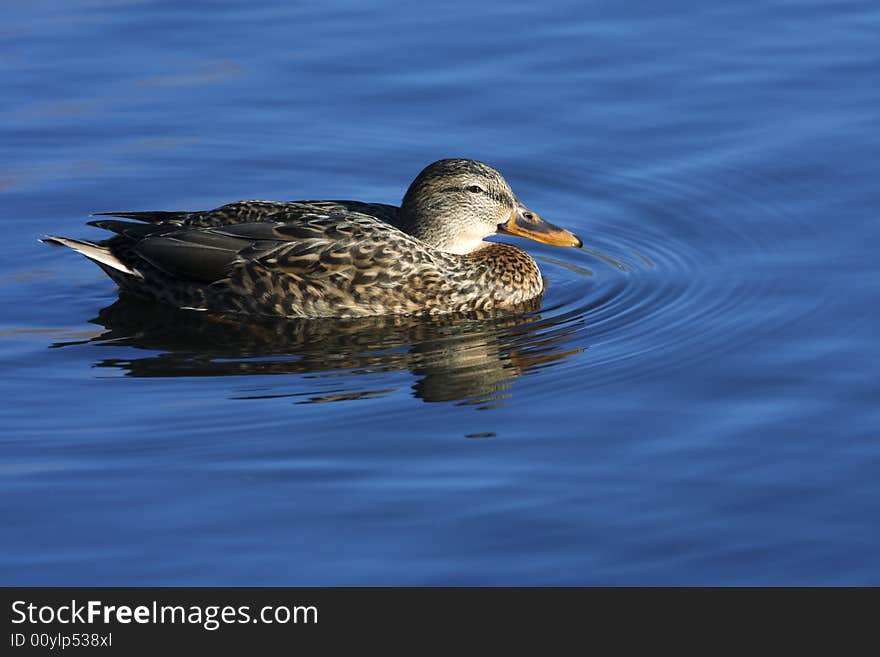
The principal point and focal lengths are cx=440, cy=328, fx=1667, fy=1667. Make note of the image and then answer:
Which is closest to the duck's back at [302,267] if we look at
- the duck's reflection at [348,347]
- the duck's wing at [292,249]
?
the duck's wing at [292,249]

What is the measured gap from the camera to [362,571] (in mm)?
7211

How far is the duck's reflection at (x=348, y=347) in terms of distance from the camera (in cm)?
970

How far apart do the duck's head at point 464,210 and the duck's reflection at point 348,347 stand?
76 centimetres

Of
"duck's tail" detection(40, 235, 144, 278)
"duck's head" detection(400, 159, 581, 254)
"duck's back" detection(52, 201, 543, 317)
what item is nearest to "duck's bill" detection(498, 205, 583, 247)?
"duck's head" detection(400, 159, 581, 254)

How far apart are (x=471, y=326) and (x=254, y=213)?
1693 millimetres

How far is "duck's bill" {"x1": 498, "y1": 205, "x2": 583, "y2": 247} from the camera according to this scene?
37.8 feet

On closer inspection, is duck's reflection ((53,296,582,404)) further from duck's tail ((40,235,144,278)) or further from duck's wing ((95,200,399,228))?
duck's wing ((95,200,399,228))

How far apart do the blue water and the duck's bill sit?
0.31 metres

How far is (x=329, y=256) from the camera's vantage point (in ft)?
36.4

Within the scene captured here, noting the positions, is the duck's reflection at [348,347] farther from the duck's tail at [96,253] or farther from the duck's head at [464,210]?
the duck's head at [464,210]

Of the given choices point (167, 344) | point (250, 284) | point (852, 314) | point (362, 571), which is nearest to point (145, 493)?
point (362, 571)

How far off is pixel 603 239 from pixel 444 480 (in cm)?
438

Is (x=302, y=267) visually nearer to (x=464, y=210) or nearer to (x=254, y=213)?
(x=254, y=213)
